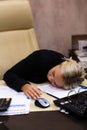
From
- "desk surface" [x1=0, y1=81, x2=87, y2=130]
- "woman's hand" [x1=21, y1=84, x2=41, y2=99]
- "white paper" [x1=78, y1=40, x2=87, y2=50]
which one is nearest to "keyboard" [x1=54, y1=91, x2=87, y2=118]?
"desk surface" [x1=0, y1=81, x2=87, y2=130]

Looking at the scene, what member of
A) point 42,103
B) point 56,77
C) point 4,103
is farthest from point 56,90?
point 4,103

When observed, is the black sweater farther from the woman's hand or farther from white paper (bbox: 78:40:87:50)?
white paper (bbox: 78:40:87:50)

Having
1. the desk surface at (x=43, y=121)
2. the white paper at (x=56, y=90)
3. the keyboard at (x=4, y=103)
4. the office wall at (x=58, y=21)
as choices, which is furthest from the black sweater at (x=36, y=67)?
the office wall at (x=58, y=21)

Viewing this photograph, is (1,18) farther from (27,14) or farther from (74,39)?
(74,39)

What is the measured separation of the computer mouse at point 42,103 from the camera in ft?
4.56

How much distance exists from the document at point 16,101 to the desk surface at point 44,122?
0.15 ft

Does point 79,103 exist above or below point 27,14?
below

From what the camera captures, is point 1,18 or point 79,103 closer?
point 79,103

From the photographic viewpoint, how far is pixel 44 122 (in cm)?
124

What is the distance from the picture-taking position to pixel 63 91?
5.30 feet

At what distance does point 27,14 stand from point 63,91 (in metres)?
0.98

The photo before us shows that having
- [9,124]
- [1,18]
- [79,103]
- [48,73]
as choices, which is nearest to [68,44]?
[1,18]

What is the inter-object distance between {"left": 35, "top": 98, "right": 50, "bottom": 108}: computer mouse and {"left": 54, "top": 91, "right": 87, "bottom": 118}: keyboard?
5 centimetres

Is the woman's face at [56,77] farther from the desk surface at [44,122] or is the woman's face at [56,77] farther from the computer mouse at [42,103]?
the desk surface at [44,122]
